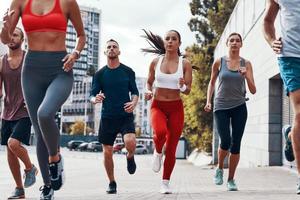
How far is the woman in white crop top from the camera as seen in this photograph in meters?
6.83

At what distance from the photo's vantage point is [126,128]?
23.0 ft

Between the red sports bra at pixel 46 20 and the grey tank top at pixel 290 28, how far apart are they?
1.98m

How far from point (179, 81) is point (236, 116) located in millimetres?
962

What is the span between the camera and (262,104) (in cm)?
1717

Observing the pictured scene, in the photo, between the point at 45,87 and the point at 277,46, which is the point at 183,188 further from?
the point at 277,46

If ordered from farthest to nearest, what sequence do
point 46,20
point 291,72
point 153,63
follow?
point 153,63
point 46,20
point 291,72

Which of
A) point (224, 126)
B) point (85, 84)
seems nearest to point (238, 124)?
point (224, 126)

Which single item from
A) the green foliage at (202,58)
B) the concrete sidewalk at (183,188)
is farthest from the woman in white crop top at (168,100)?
the green foliage at (202,58)

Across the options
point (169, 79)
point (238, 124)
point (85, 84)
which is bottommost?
point (238, 124)

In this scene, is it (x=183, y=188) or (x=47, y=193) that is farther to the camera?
(x=183, y=188)

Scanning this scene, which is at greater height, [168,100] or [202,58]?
[202,58]

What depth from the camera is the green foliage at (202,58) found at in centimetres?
3694

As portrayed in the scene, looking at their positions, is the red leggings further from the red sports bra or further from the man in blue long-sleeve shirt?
the red sports bra

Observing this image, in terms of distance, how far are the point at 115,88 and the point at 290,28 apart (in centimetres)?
319
